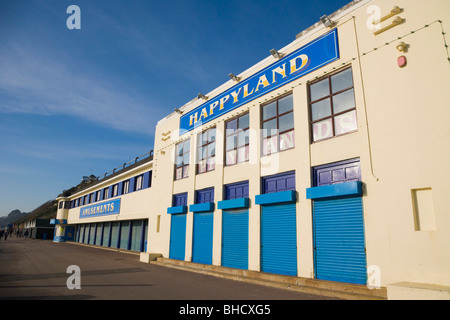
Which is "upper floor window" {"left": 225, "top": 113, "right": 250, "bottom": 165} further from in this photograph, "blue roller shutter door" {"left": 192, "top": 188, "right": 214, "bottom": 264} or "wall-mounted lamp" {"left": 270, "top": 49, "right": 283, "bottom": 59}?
"wall-mounted lamp" {"left": 270, "top": 49, "right": 283, "bottom": 59}

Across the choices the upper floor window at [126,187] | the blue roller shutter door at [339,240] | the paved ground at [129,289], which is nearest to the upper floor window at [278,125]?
the blue roller shutter door at [339,240]

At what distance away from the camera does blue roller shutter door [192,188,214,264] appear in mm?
13531

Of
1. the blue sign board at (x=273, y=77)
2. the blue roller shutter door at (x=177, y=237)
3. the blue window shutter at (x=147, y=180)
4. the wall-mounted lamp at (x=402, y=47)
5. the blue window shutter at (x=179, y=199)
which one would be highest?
the blue sign board at (x=273, y=77)

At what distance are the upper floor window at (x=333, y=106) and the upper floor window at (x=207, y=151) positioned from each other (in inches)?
226

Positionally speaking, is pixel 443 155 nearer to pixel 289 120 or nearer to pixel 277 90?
pixel 289 120

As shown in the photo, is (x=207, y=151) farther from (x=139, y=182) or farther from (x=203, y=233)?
(x=139, y=182)

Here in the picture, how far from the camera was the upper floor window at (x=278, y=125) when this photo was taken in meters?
11.0

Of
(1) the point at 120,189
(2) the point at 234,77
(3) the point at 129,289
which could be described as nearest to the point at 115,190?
(1) the point at 120,189

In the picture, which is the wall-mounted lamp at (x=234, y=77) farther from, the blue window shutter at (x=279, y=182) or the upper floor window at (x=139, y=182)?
the upper floor window at (x=139, y=182)

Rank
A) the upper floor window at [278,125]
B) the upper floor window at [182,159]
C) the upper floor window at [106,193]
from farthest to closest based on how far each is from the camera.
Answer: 1. the upper floor window at [106,193]
2. the upper floor window at [182,159]
3. the upper floor window at [278,125]

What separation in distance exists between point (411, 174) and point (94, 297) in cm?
850

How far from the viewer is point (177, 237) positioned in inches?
625

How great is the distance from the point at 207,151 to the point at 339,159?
745cm

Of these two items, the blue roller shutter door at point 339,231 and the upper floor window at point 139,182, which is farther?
the upper floor window at point 139,182
